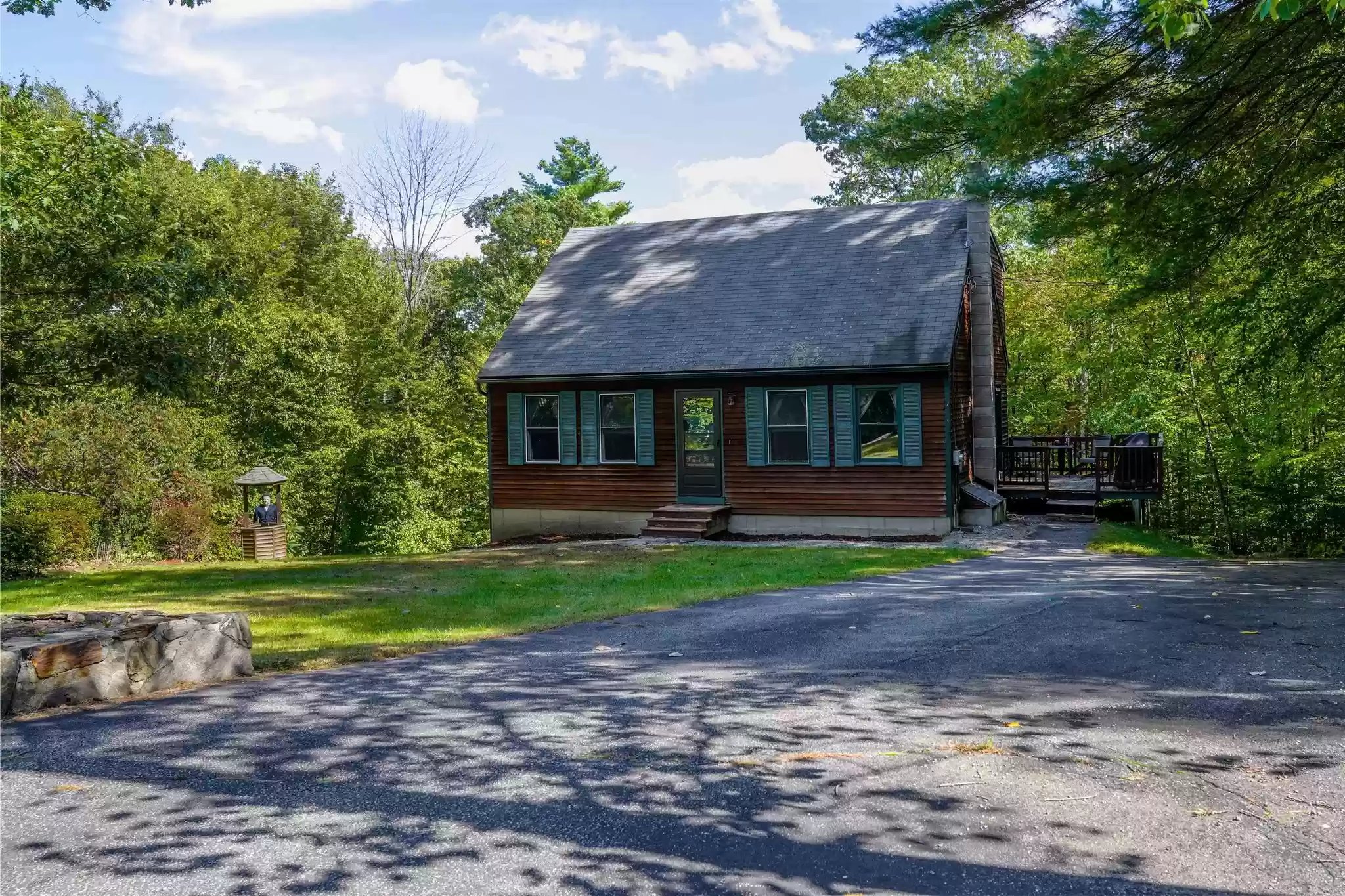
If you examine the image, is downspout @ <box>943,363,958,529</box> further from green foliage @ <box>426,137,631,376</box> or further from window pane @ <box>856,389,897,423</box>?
green foliage @ <box>426,137,631,376</box>

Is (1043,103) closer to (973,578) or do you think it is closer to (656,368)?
(973,578)

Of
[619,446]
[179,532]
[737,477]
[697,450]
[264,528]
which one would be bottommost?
[179,532]

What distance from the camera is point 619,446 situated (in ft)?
66.1

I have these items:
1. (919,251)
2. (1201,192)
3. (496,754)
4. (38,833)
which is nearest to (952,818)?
(496,754)

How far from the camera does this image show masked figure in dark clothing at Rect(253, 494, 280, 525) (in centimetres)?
2173

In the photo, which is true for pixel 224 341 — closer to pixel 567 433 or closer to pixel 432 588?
pixel 567 433

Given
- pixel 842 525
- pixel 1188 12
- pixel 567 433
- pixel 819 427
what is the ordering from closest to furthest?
pixel 1188 12 < pixel 819 427 < pixel 842 525 < pixel 567 433

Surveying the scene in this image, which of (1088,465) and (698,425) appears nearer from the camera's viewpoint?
(698,425)

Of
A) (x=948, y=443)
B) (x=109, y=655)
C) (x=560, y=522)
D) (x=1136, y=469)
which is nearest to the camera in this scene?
(x=109, y=655)

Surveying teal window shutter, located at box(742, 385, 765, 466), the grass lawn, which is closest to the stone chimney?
teal window shutter, located at box(742, 385, 765, 466)

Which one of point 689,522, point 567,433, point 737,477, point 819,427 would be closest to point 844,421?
point 819,427

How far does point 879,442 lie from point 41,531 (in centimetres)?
1376

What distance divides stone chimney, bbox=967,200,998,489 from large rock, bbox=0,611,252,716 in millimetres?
15540

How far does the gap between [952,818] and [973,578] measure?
8.22 meters
